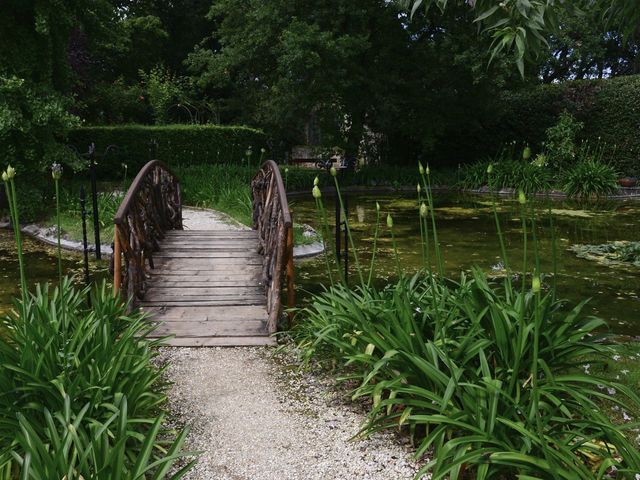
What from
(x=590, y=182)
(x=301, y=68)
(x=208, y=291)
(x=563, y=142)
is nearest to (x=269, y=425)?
(x=208, y=291)

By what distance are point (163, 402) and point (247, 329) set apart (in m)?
1.63

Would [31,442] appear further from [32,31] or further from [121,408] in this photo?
[32,31]

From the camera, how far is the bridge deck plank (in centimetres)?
543

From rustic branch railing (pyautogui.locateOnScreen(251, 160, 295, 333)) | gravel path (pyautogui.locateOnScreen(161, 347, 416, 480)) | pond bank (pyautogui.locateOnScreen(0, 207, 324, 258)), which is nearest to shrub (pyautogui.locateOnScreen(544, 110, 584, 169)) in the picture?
pond bank (pyautogui.locateOnScreen(0, 207, 324, 258))

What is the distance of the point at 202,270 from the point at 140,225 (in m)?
0.94

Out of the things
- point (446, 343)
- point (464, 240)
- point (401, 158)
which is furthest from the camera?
point (401, 158)

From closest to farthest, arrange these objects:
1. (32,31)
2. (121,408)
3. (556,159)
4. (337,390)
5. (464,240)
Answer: (121,408)
(337,390)
(464,240)
(32,31)
(556,159)

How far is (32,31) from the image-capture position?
1148 centimetres

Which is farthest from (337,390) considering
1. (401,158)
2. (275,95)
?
(401,158)

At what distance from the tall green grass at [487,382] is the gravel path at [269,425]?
0.62 feet

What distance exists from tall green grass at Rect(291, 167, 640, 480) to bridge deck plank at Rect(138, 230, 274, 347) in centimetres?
129

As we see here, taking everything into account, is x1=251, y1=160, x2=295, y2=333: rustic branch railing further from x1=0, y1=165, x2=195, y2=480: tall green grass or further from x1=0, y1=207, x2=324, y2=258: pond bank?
x1=0, y1=207, x2=324, y2=258: pond bank

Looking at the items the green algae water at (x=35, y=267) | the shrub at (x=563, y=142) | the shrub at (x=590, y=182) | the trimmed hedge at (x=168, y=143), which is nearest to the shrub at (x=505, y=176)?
the shrub at (x=563, y=142)

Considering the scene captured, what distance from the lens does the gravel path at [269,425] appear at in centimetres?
319
